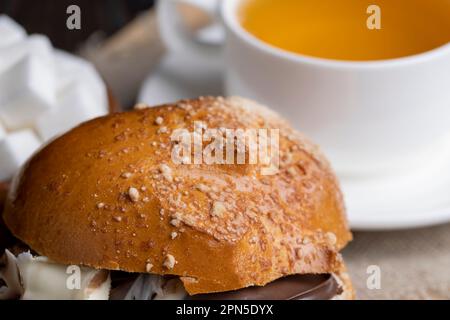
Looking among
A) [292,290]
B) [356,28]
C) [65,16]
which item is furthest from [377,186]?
[65,16]

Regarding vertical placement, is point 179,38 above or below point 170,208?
above

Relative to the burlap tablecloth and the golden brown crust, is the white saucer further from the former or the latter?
the golden brown crust

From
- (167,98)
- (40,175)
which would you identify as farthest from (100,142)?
(167,98)

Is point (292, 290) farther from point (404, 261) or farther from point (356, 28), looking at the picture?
point (356, 28)

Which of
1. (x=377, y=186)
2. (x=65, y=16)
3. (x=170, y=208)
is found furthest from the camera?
(x=65, y=16)

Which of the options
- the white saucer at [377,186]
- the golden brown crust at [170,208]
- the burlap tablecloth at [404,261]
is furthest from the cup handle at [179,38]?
the golden brown crust at [170,208]

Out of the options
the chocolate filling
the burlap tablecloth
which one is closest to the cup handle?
the burlap tablecloth
